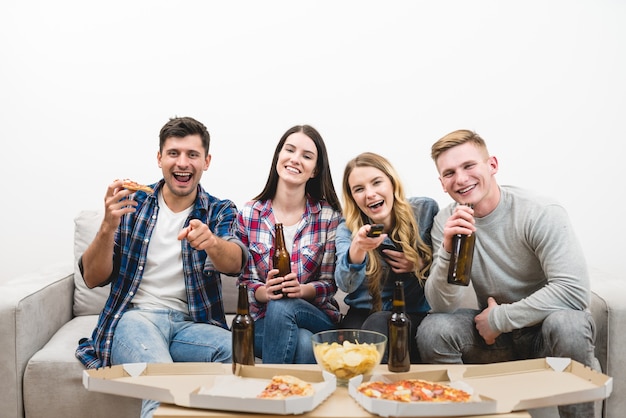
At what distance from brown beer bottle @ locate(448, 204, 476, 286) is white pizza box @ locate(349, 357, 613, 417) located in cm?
38

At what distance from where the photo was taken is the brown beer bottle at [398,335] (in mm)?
1599

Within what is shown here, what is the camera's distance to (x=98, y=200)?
10.3 ft

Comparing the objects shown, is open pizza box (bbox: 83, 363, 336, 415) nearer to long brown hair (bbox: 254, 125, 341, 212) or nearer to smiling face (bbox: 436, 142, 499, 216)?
smiling face (bbox: 436, 142, 499, 216)

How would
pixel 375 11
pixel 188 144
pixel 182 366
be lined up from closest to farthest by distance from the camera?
pixel 182 366
pixel 188 144
pixel 375 11

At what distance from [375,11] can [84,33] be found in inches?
58.1

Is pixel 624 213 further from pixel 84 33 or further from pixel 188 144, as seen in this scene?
pixel 84 33

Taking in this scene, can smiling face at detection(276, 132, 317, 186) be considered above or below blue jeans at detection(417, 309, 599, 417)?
above

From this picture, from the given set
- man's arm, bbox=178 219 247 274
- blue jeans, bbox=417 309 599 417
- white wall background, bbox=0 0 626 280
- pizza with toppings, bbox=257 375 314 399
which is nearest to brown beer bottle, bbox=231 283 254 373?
pizza with toppings, bbox=257 375 314 399

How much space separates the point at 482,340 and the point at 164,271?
1157 mm

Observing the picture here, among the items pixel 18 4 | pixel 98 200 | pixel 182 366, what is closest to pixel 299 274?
pixel 182 366

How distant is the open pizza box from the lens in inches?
51.1

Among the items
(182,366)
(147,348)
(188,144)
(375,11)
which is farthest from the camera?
(375,11)

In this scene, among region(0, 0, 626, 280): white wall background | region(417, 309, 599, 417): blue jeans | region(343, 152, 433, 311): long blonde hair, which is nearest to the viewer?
region(417, 309, 599, 417): blue jeans

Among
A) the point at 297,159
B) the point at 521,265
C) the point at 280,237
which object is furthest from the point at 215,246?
the point at 521,265
